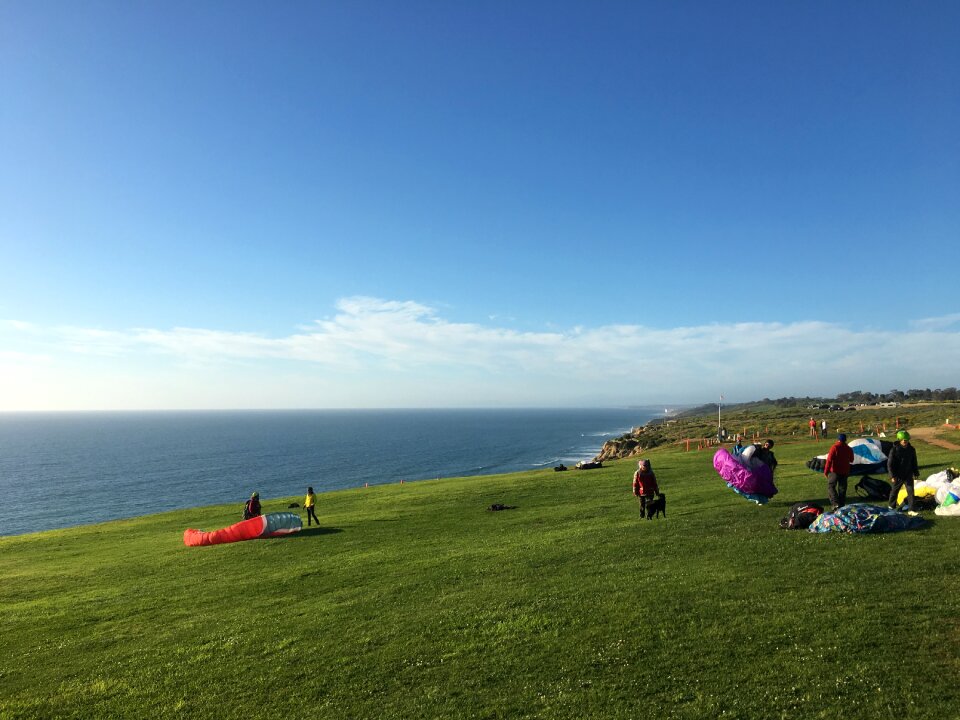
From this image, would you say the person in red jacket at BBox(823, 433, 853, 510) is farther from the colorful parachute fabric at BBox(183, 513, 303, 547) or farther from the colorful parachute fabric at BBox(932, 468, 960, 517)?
the colorful parachute fabric at BBox(183, 513, 303, 547)

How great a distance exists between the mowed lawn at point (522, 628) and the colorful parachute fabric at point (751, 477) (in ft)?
1.79

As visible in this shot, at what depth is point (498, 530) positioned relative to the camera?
23125 millimetres

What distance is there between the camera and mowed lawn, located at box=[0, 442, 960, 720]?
870 cm

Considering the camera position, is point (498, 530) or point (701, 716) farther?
point (498, 530)

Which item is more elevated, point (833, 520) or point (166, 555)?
point (833, 520)

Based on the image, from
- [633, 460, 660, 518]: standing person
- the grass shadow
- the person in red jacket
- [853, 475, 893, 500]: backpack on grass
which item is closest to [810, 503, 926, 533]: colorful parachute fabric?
the person in red jacket

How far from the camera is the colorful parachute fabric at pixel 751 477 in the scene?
21359mm

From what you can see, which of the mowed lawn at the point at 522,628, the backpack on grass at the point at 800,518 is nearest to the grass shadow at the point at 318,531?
the mowed lawn at the point at 522,628

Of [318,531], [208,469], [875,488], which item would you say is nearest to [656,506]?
[875,488]

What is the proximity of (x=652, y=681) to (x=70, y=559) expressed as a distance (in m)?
27.7

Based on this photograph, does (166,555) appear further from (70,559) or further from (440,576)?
(440,576)

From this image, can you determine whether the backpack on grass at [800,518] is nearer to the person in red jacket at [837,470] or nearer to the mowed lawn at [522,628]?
the mowed lawn at [522,628]

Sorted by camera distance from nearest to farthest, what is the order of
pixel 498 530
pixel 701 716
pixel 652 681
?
pixel 701 716, pixel 652 681, pixel 498 530

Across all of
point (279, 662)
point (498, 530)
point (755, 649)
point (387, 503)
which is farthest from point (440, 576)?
point (387, 503)
